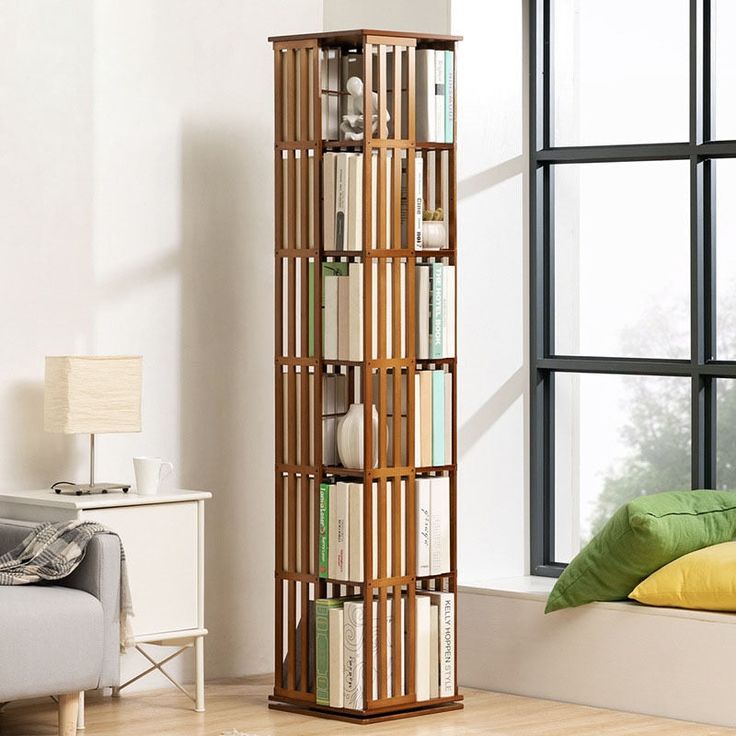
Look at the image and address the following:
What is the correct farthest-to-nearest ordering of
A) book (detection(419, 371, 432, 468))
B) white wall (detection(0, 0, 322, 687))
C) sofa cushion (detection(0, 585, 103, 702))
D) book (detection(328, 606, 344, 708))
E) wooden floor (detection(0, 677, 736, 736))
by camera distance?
white wall (detection(0, 0, 322, 687))
book (detection(419, 371, 432, 468))
book (detection(328, 606, 344, 708))
wooden floor (detection(0, 677, 736, 736))
sofa cushion (detection(0, 585, 103, 702))

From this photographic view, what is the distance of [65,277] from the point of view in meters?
5.77

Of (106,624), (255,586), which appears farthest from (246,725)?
(255,586)

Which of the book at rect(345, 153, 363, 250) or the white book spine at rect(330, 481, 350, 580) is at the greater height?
the book at rect(345, 153, 363, 250)

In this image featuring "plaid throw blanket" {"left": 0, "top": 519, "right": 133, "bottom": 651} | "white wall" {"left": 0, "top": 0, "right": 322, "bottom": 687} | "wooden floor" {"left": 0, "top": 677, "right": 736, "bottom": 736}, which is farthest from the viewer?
"white wall" {"left": 0, "top": 0, "right": 322, "bottom": 687}

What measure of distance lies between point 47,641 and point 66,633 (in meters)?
0.07

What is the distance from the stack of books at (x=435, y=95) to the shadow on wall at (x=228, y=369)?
987 mm

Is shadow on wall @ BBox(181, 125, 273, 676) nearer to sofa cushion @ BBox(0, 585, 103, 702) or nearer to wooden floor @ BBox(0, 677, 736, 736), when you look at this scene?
wooden floor @ BBox(0, 677, 736, 736)

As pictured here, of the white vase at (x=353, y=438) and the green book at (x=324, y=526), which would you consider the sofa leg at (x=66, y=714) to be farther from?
the white vase at (x=353, y=438)

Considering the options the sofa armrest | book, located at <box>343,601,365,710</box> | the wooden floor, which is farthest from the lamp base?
book, located at <box>343,601,365,710</box>

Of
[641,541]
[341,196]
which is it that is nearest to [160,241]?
[341,196]

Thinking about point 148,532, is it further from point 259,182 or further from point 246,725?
point 259,182

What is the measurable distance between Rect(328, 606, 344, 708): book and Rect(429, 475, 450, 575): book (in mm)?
375

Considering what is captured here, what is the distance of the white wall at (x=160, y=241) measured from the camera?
5.66 meters

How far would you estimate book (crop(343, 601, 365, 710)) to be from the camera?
17.7 ft
